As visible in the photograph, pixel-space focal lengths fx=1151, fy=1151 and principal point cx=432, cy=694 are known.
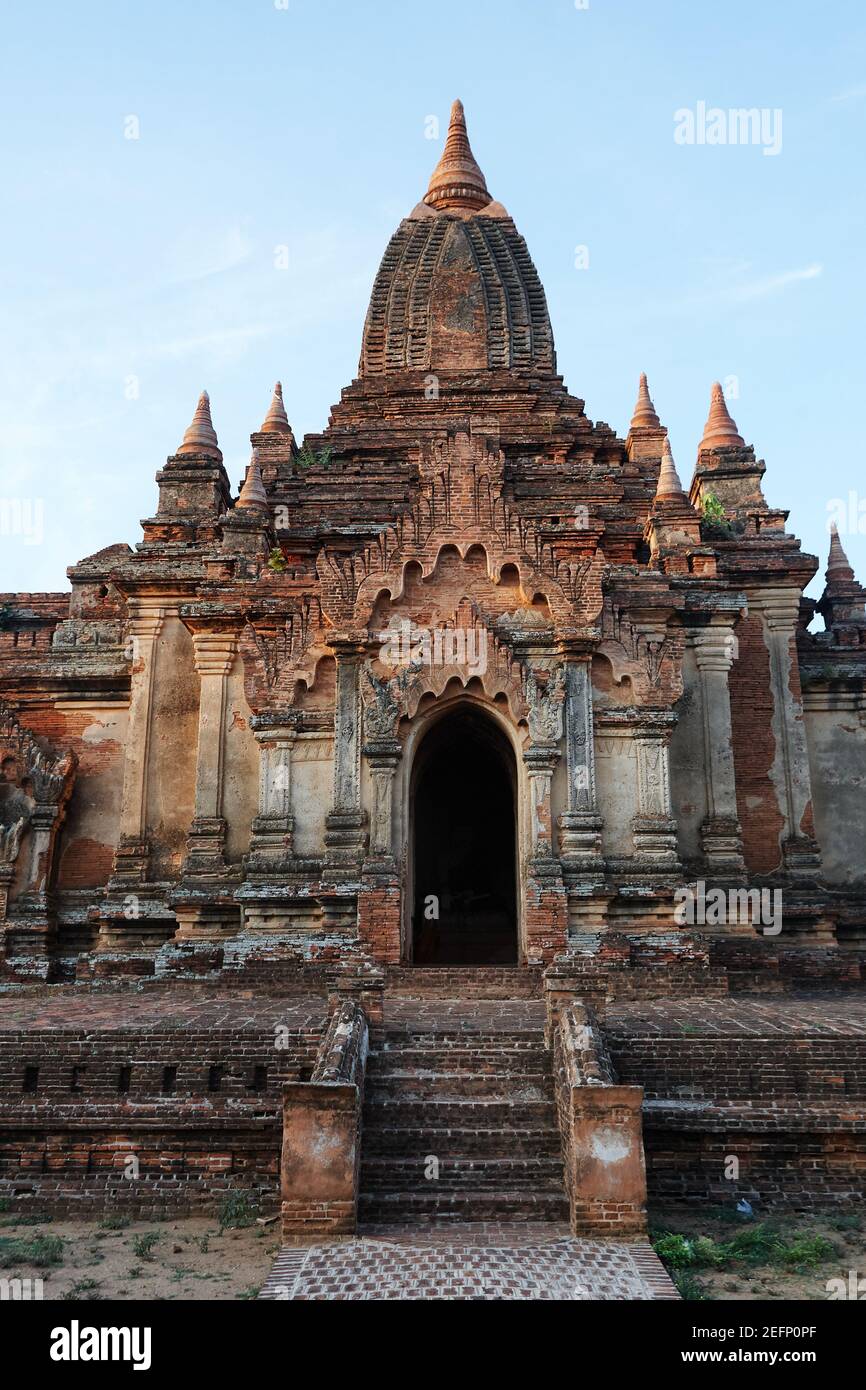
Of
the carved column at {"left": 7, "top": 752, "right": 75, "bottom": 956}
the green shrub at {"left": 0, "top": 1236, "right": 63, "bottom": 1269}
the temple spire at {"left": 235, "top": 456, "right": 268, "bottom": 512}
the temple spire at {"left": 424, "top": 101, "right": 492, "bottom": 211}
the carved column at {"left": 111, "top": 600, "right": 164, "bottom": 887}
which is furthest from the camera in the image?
the temple spire at {"left": 424, "top": 101, "right": 492, "bottom": 211}

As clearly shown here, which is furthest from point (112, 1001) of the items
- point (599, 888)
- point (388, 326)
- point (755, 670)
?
point (388, 326)

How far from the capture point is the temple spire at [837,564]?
23047 millimetres

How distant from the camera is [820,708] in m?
20.5

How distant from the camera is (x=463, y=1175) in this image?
30.6 ft

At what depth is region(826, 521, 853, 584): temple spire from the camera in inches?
907

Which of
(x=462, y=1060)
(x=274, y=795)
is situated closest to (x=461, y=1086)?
(x=462, y=1060)

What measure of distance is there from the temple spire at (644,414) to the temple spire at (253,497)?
26.1 feet

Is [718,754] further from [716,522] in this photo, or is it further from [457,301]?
[457,301]

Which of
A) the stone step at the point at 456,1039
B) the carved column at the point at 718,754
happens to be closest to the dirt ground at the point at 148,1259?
the stone step at the point at 456,1039

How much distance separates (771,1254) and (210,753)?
440 inches

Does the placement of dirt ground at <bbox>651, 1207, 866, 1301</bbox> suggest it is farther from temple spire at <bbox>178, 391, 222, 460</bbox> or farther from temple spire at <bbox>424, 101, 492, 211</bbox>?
temple spire at <bbox>424, 101, 492, 211</bbox>

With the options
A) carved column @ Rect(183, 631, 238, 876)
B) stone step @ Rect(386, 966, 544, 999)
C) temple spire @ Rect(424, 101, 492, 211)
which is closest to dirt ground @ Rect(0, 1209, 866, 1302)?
stone step @ Rect(386, 966, 544, 999)

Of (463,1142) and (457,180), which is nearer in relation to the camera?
(463,1142)

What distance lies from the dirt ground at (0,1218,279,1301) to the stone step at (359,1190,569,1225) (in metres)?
0.83
